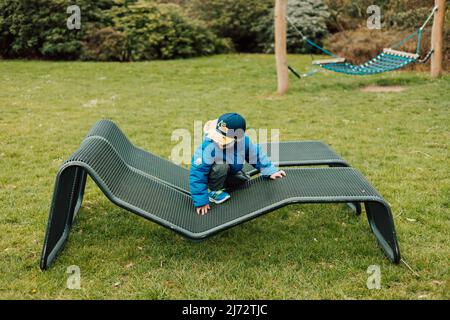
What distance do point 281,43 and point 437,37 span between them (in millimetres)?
3636

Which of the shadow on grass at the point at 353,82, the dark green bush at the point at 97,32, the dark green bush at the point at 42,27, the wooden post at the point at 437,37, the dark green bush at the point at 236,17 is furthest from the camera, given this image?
the dark green bush at the point at 236,17

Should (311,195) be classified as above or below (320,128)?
above

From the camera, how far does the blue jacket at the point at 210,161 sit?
157 inches

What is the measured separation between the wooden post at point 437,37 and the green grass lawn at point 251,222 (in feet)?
2.58

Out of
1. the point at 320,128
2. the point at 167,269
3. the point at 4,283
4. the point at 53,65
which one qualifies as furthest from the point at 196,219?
the point at 53,65

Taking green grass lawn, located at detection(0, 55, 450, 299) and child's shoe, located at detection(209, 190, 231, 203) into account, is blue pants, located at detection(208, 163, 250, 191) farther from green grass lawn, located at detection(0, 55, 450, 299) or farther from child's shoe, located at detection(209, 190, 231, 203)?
green grass lawn, located at detection(0, 55, 450, 299)

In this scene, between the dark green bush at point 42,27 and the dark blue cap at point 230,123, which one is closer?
the dark blue cap at point 230,123

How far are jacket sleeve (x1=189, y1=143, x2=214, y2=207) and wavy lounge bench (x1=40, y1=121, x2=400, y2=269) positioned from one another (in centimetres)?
11

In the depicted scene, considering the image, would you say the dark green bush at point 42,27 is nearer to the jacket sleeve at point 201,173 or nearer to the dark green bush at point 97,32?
the dark green bush at point 97,32

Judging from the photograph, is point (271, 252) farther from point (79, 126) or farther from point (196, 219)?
point (79, 126)

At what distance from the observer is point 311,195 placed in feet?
12.0

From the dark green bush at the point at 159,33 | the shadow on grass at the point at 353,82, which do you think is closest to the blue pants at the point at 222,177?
the shadow on grass at the point at 353,82

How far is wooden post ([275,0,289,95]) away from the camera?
32.7 ft
